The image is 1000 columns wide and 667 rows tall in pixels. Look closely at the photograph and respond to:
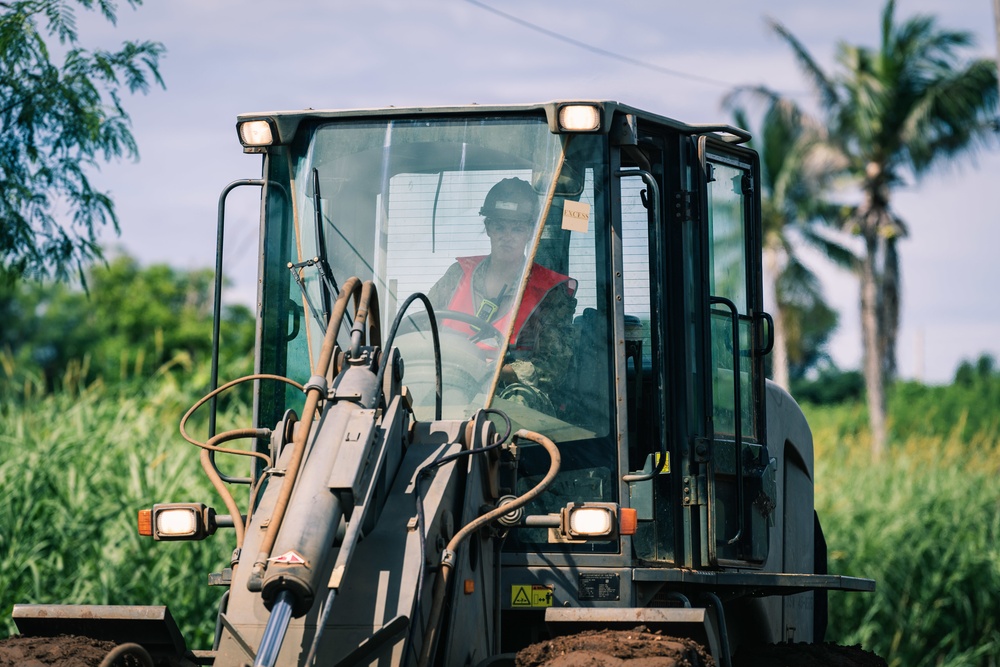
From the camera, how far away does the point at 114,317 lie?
133 ft

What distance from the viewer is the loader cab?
5.39 metres

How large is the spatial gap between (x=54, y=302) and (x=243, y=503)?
36134 millimetres

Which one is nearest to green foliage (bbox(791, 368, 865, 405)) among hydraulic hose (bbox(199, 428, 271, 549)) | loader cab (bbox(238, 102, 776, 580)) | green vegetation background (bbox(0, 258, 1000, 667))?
green vegetation background (bbox(0, 258, 1000, 667))

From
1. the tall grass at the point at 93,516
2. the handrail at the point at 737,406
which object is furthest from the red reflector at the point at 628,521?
the tall grass at the point at 93,516

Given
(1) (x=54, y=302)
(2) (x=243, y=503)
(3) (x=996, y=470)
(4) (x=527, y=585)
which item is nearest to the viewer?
(4) (x=527, y=585)

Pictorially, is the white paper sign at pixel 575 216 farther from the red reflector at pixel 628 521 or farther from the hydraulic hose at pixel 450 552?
the red reflector at pixel 628 521

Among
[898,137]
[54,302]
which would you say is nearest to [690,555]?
[898,137]

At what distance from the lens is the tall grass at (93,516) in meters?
9.69

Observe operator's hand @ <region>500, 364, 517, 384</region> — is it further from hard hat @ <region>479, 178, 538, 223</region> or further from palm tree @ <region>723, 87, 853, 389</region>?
palm tree @ <region>723, 87, 853, 389</region>

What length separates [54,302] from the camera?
4556cm

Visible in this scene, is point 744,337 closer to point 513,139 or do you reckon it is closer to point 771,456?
point 771,456

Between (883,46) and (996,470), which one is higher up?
(883,46)

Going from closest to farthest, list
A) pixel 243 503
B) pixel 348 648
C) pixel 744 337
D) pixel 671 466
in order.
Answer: pixel 348 648 → pixel 671 466 → pixel 744 337 → pixel 243 503

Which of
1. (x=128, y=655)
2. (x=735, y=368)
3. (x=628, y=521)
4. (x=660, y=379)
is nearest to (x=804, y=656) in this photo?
(x=735, y=368)
